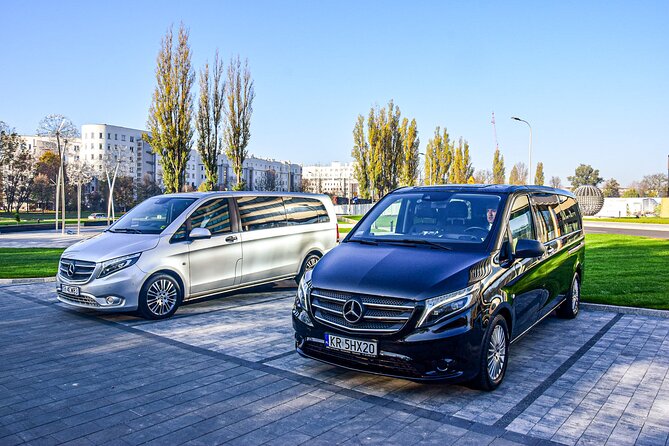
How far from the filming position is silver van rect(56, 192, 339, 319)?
24.3 feet

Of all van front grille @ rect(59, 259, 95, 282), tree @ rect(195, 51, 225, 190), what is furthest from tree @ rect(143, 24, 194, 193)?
van front grille @ rect(59, 259, 95, 282)

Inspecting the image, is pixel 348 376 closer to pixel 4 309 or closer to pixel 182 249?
pixel 182 249

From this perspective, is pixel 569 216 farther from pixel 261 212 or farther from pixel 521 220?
pixel 261 212

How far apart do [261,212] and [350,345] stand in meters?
5.00

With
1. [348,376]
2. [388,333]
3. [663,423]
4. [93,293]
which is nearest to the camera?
[663,423]

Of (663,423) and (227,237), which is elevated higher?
(227,237)

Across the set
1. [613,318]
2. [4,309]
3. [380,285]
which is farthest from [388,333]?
[4,309]

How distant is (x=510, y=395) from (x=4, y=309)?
307 inches

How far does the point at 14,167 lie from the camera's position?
5894 cm

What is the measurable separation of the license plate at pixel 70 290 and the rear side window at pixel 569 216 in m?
6.79

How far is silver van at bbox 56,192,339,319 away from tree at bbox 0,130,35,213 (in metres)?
57.5

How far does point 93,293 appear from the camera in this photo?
24.1 ft

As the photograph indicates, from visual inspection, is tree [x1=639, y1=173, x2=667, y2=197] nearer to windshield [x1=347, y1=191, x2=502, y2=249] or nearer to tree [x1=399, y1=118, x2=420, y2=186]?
tree [x1=399, y1=118, x2=420, y2=186]

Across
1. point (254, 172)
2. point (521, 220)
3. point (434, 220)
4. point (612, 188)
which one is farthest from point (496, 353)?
point (254, 172)
